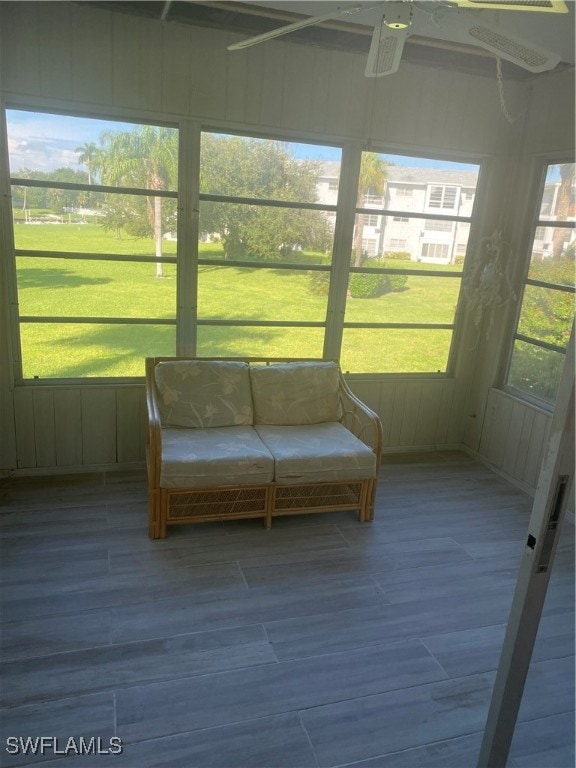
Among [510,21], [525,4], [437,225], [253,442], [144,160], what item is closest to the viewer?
[525,4]

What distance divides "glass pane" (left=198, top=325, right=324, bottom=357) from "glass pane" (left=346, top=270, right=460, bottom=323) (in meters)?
0.36

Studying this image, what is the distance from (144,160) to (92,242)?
0.63 meters

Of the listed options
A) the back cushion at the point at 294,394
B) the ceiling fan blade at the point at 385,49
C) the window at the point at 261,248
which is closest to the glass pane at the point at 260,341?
the window at the point at 261,248

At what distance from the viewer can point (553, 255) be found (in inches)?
154

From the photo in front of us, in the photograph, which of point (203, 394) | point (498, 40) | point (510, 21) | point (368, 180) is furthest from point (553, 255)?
point (203, 394)

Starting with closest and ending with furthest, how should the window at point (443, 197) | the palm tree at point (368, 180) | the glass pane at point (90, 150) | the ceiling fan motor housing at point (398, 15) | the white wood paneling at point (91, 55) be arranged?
the ceiling fan motor housing at point (398, 15)
the white wood paneling at point (91, 55)
the glass pane at point (90, 150)
the palm tree at point (368, 180)
the window at point (443, 197)

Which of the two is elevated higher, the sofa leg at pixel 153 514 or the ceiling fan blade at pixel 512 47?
the ceiling fan blade at pixel 512 47

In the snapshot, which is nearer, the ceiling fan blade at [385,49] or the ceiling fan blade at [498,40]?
the ceiling fan blade at [498,40]

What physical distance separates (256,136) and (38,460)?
8.71 feet

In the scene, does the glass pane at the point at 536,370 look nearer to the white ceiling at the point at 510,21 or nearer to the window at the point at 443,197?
the window at the point at 443,197

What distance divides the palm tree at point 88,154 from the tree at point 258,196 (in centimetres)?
67

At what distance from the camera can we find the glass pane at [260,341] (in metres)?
3.97

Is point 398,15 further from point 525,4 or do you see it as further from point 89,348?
point 89,348

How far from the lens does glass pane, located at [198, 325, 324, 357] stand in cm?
397
